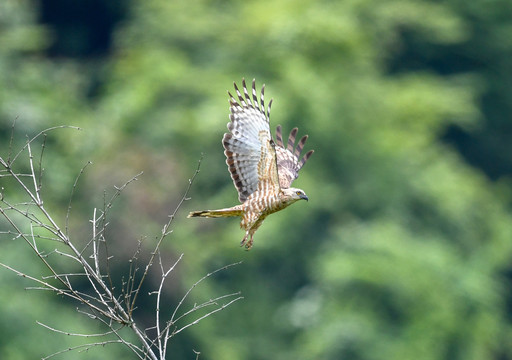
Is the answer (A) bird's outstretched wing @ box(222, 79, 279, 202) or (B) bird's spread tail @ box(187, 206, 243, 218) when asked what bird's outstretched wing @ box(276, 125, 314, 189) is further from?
(B) bird's spread tail @ box(187, 206, 243, 218)

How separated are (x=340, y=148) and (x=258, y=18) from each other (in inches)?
112

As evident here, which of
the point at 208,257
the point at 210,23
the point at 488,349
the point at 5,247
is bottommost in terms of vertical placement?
the point at 488,349

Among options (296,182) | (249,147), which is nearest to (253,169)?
(249,147)

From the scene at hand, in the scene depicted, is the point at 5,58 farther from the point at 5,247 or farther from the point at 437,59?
the point at 437,59

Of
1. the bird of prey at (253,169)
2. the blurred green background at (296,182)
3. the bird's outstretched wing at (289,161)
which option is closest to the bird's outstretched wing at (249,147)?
the bird of prey at (253,169)

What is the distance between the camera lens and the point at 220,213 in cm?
471

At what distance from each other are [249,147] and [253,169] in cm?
18

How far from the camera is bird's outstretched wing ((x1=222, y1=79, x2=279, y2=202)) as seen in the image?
506 centimetres

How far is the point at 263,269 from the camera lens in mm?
17062

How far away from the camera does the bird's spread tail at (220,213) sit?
462 cm

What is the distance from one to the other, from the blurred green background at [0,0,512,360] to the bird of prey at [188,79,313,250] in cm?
753

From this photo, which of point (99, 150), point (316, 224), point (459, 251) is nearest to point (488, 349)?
point (459, 251)

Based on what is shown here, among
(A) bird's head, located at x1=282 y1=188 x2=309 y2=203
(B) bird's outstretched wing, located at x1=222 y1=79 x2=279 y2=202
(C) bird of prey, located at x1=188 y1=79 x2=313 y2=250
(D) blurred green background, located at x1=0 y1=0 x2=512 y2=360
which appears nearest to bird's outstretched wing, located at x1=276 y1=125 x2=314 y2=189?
(C) bird of prey, located at x1=188 y1=79 x2=313 y2=250

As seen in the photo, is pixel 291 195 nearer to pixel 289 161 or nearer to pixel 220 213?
pixel 220 213
